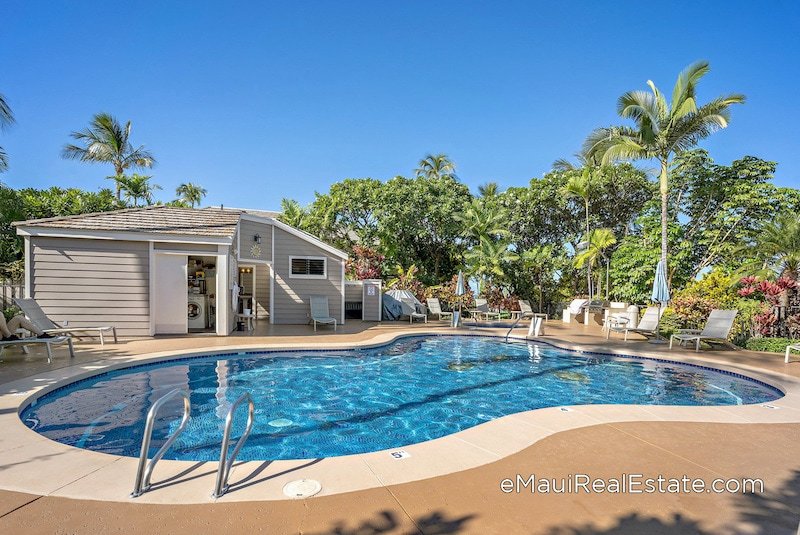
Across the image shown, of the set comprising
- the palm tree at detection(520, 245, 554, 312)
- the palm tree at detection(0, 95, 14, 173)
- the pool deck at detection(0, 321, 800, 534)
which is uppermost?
the palm tree at detection(0, 95, 14, 173)

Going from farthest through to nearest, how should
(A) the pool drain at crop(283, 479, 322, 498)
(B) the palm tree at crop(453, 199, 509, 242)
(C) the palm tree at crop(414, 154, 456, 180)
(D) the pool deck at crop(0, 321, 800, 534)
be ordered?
(C) the palm tree at crop(414, 154, 456, 180)
(B) the palm tree at crop(453, 199, 509, 242)
(A) the pool drain at crop(283, 479, 322, 498)
(D) the pool deck at crop(0, 321, 800, 534)

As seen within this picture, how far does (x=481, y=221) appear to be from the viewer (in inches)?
827

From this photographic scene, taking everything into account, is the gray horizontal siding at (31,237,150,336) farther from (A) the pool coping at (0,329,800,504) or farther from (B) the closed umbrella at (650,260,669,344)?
(B) the closed umbrella at (650,260,669,344)

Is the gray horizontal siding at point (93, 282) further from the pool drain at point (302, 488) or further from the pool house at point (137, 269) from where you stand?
the pool drain at point (302, 488)

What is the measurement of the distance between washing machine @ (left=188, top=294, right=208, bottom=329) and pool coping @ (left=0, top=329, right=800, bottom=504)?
6771mm

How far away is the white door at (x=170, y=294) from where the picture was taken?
11.2 m

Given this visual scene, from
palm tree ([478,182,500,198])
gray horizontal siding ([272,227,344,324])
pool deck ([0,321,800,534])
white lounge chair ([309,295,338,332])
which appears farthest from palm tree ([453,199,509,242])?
Answer: pool deck ([0,321,800,534])

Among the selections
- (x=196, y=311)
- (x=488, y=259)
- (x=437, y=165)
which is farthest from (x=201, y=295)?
(x=437, y=165)

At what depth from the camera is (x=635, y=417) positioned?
4.94 m

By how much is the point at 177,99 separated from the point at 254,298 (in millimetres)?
7925

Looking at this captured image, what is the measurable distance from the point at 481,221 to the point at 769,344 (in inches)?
494

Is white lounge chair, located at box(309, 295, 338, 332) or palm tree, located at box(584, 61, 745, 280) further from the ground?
palm tree, located at box(584, 61, 745, 280)

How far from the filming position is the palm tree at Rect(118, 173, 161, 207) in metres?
23.9

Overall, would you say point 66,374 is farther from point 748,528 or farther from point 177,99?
point 177,99
